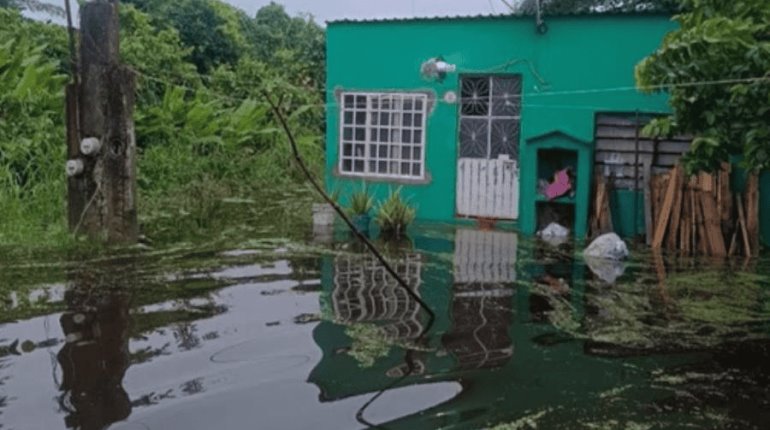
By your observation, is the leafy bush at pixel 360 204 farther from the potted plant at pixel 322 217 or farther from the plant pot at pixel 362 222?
the potted plant at pixel 322 217

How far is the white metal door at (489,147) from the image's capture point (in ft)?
37.9

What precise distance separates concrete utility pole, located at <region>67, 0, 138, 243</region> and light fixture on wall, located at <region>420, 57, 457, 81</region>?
4613 millimetres

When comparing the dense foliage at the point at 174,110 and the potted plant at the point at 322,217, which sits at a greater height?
the dense foliage at the point at 174,110

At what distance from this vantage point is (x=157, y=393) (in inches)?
181

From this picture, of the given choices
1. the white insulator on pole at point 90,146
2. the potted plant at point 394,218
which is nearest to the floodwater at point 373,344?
the white insulator on pole at point 90,146

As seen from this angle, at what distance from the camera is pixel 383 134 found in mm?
12219

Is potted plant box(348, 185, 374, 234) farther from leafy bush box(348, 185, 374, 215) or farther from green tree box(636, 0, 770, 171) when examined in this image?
green tree box(636, 0, 770, 171)

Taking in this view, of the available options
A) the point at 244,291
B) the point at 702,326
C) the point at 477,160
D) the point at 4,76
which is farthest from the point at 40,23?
the point at 702,326

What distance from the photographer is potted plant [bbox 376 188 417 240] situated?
10344 millimetres

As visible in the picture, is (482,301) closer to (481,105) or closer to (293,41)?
(481,105)

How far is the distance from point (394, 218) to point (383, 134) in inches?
87.8

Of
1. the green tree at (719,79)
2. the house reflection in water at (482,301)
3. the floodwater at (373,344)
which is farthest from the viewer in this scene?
the green tree at (719,79)

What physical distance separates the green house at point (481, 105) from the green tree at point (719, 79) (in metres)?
3.14

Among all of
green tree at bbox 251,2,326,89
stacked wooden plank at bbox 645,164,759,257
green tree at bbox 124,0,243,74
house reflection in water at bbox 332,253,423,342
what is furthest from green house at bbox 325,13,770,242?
green tree at bbox 124,0,243,74
